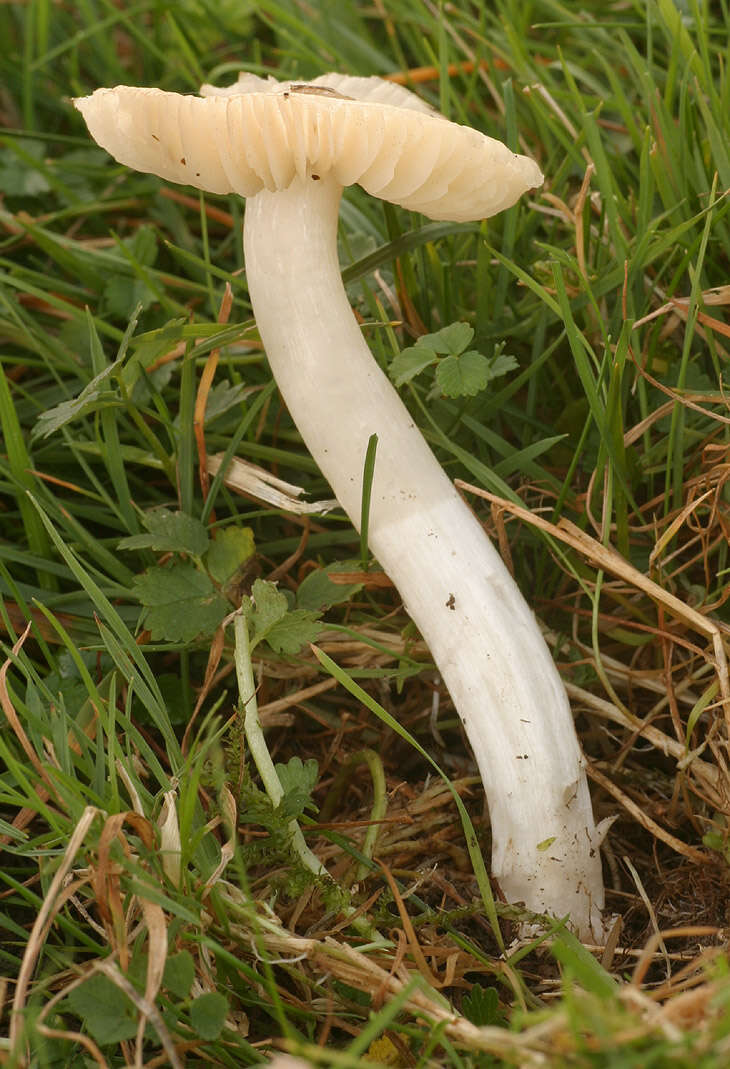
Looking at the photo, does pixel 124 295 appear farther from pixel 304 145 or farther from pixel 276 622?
pixel 276 622

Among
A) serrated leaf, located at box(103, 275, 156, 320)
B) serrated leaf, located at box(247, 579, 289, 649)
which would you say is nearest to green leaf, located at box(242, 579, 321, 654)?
serrated leaf, located at box(247, 579, 289, 649)

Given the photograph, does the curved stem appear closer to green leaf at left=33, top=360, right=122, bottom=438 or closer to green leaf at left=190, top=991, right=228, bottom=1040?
green leaf at left=190, top=991, right=228, bottom=1040

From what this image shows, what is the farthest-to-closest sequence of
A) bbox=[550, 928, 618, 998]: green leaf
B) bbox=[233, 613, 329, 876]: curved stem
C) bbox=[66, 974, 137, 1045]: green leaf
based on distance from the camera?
bbox=[233, 613, 329, 876]: curved stem → bbox=[66, 974, 137, 1045]: green leaf → bbox=[550, 928, 618, 998]: green leaf

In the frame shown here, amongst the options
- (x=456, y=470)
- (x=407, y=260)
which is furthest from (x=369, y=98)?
(x=456, y=470)

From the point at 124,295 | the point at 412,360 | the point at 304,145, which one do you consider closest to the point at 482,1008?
the point at 412,360

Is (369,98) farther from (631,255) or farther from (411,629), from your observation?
(411,629)

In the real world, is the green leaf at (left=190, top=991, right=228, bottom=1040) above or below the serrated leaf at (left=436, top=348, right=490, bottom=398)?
below

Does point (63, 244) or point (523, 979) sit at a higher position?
point (63, 244)
